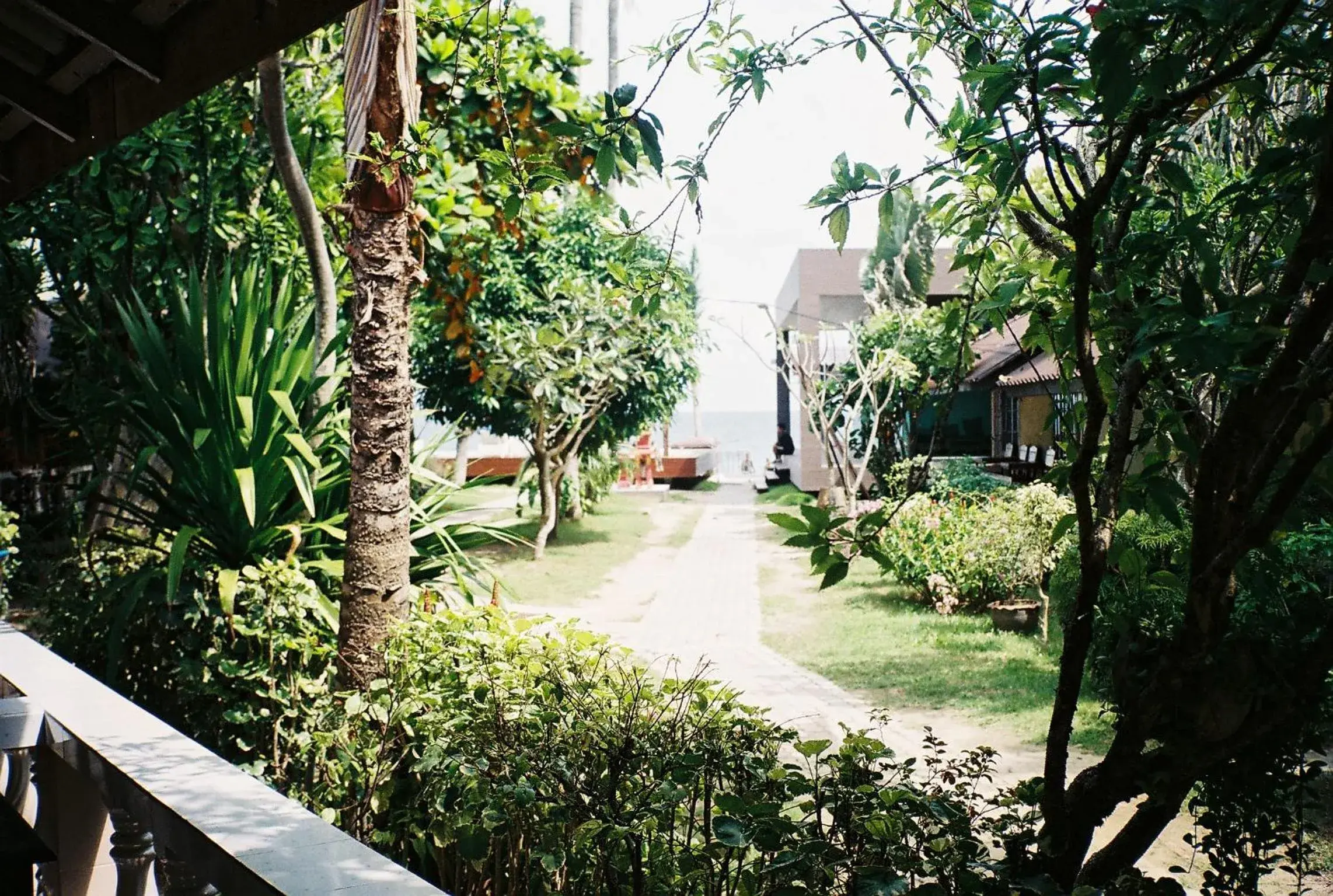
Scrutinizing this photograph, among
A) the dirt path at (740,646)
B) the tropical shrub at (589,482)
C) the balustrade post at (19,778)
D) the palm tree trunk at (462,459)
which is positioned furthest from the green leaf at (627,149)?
the palm tree trunk at (462,459)

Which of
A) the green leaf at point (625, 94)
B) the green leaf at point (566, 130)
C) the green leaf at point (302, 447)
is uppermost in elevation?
the green leaf at point (625, 94)

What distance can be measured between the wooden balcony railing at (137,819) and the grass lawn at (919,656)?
425 centimetres

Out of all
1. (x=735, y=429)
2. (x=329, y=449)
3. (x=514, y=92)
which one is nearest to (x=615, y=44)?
(x=514, y=92)

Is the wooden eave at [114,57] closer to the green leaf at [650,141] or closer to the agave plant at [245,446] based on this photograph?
the green leaf at [650,141]

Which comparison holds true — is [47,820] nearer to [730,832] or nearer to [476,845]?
[476,845]

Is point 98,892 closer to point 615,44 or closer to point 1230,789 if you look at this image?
point 1230,789

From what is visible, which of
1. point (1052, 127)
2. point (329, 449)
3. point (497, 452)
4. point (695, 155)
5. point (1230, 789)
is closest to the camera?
point (1052, 127)

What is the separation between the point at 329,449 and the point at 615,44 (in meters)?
24.1

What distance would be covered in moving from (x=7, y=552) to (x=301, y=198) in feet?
12.4

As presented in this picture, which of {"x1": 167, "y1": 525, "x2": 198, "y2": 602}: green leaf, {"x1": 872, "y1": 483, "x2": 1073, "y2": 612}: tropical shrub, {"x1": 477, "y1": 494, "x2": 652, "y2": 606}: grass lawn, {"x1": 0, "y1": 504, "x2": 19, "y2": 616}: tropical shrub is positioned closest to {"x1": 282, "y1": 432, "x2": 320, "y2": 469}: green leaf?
{"x1": 167, "y1": 525, "x2": 198, "y2": 602}: green leaf

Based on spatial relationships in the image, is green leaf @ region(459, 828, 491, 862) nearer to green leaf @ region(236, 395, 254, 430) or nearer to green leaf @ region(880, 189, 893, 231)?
green leaf @ region(880, 189, 893, 231)

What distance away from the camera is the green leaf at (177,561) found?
10.9 feet

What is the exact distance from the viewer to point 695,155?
1895 mm

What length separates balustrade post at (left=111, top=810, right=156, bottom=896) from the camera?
1.57 meters
